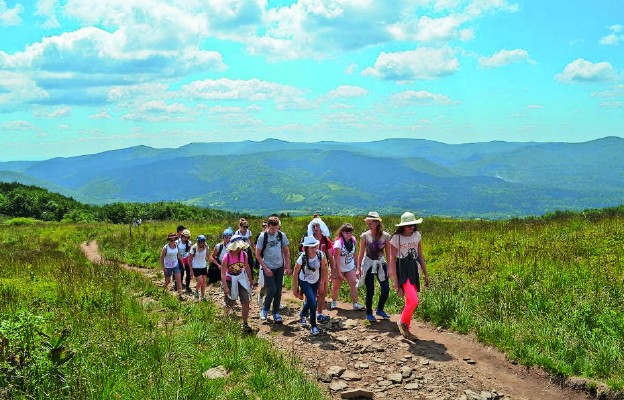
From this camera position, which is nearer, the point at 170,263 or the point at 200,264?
the point at 200,264

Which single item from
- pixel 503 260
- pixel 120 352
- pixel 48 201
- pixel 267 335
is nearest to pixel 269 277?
pixel 267 335

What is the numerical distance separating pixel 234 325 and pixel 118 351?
8.20 ft

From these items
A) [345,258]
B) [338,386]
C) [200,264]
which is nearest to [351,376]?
[338,386]

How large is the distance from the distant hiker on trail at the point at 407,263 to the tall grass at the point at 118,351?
253 cm

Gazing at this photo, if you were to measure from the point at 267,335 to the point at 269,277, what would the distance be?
48.3 inches

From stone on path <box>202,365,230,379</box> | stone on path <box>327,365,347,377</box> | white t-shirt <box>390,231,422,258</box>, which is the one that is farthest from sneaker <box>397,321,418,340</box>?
stone on path <box>202,365,230,379</box>

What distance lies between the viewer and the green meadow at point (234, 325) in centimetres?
498

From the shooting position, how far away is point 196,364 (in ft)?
20.0

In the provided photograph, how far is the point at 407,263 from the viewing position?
27.3ft

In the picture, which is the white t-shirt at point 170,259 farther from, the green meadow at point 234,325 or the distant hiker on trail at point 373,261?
the distant hiker on trail at point 373,261

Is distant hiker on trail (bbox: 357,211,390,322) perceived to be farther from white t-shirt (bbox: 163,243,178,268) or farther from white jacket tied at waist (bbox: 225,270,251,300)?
white t-shirt (bbox: 163,243,178,268)

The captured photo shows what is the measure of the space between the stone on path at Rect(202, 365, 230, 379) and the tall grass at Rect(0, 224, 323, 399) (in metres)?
0.09

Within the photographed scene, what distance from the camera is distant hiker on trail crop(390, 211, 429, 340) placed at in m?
8.23

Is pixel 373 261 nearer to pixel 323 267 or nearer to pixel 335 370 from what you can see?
pixel 323 267
